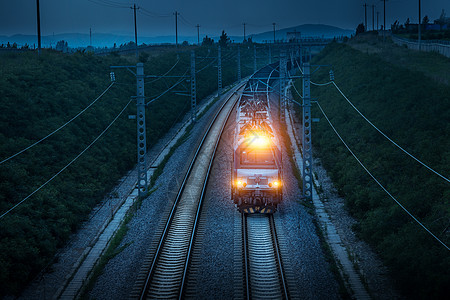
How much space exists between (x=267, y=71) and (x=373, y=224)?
47331 mm

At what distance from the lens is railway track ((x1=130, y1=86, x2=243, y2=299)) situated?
650 inches

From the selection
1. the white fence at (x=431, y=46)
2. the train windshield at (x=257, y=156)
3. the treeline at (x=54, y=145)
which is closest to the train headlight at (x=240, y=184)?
the train windshield at (x=257, y=156)

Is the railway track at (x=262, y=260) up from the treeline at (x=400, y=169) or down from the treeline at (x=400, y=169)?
down

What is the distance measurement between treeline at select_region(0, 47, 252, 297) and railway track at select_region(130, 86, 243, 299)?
4619mm

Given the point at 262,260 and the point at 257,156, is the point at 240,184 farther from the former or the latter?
the point at 262,260

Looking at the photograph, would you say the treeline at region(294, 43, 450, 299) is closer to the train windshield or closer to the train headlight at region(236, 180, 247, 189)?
the train windshield

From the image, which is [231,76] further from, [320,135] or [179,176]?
[179,176]

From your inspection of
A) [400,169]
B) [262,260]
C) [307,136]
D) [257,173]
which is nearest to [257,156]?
[257,173]

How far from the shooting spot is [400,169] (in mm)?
24812

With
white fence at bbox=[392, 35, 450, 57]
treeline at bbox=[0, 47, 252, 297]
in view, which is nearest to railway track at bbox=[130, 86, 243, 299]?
treeline at bbox=[0, 47, 252, 297]

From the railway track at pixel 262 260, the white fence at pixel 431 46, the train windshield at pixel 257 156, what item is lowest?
the railway track at pixel 262 260

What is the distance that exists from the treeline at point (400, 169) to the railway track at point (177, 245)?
24.7 ft

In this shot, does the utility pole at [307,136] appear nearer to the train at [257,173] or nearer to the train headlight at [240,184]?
the train at [257,173]

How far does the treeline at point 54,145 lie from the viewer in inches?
787
